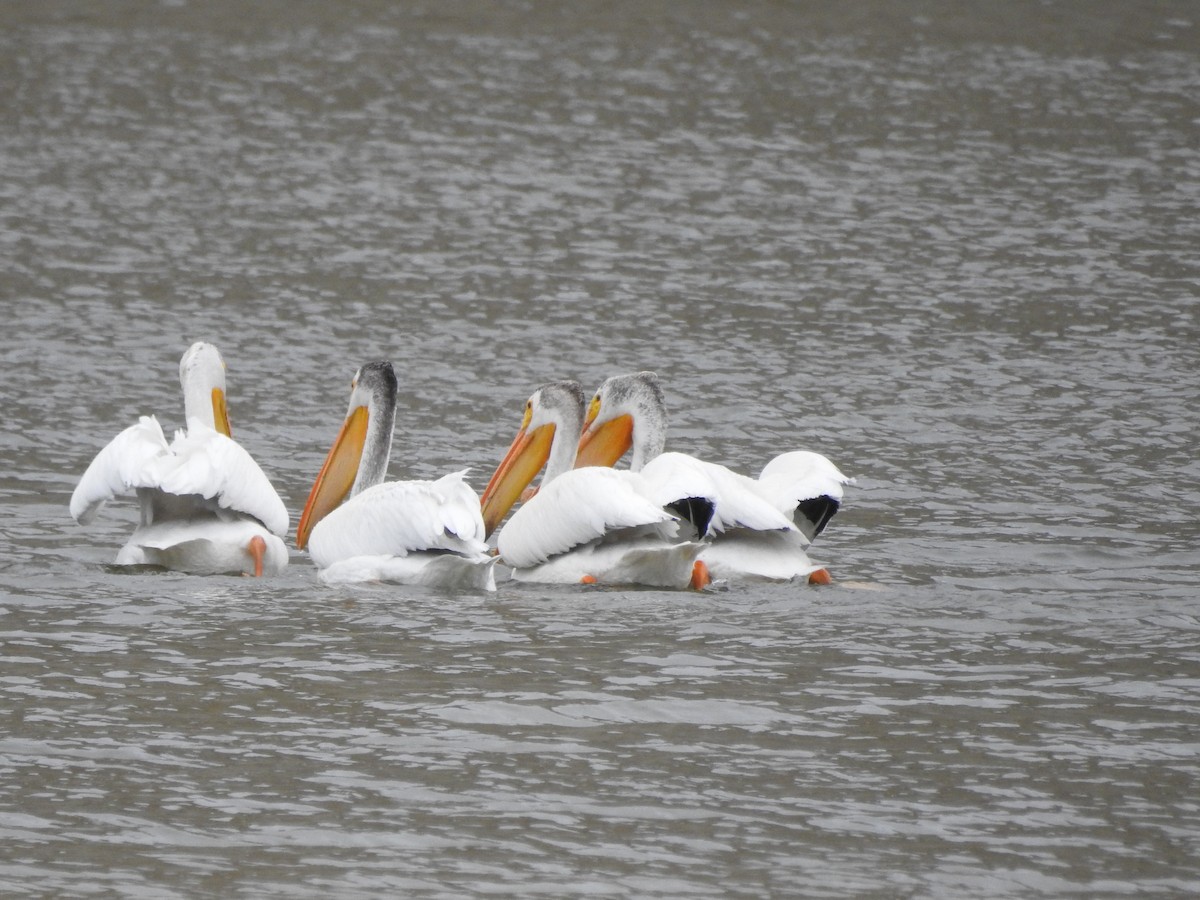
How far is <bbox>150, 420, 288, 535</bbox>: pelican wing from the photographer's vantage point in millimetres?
8086

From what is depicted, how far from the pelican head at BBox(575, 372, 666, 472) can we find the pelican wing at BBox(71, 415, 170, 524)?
2.19 meters

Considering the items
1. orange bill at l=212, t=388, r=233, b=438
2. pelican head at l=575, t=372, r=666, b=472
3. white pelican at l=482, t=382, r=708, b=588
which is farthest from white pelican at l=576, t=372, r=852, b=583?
orange bill at l=212, t=388, r=233, b=438

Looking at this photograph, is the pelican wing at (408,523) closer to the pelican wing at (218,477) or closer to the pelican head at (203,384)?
the pelican wing at (218,477)

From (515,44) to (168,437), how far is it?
12767mm

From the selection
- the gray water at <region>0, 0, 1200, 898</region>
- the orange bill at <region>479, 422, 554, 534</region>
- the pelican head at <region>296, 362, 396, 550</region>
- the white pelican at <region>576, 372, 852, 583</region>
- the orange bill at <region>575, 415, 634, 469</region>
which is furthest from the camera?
the orange bill at <region>575, 415, 634, 469</region>

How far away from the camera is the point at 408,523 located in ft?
26.5

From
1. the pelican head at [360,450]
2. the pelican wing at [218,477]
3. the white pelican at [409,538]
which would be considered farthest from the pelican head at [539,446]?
the pelican wing at [218,477]

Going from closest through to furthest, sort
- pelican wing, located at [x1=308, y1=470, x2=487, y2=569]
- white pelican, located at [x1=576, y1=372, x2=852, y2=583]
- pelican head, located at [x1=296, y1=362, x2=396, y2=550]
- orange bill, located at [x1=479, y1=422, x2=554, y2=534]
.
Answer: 1. pelican wing, located at [x1=308, y1=470, x2=487, y2=569]
2. white pelican, located at [x1=576, y1=372, x2=852, y2=583]
3. pelican head, located at [x1=296, y1=362, x2=396, y2=550]
4. orange bill, located at [x1=479, y1=422, x2=554, y2=534]

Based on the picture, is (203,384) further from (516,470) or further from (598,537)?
(598,537)

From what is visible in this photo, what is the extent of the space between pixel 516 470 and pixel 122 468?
2.11m

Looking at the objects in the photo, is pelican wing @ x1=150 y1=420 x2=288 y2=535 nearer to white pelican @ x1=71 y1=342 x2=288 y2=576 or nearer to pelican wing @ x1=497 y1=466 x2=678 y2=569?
white pelican @ x1=71 y1=342 x2=288 y2=576

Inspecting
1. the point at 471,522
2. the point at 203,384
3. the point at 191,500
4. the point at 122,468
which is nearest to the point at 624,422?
the point at 471,522

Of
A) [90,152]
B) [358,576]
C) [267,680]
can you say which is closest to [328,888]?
[267,680]

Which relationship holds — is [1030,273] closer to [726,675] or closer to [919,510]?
[919,510]
